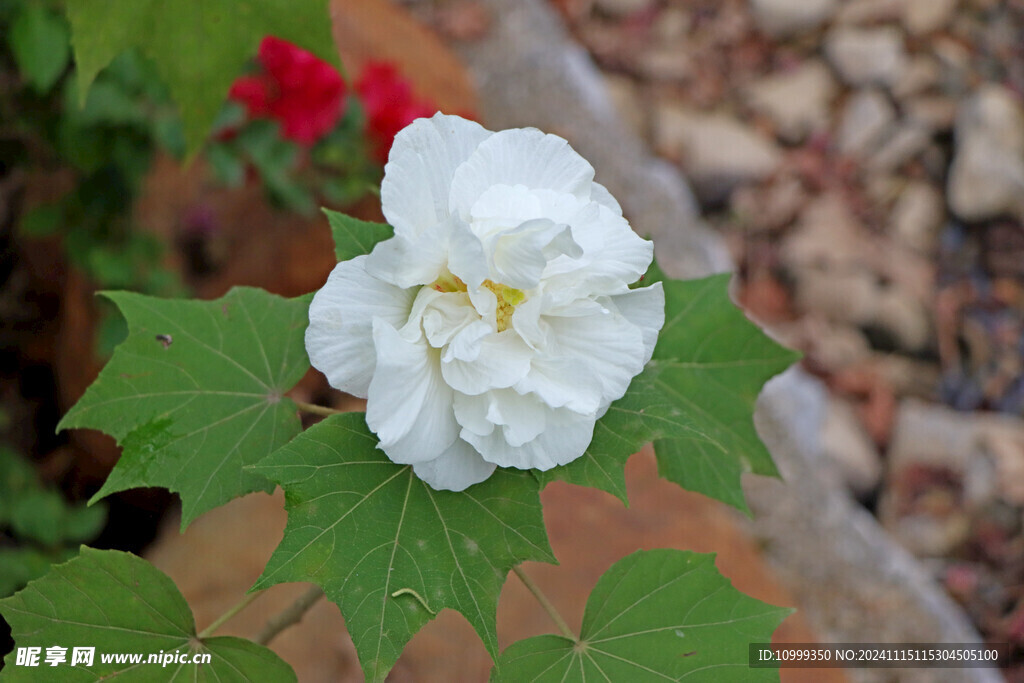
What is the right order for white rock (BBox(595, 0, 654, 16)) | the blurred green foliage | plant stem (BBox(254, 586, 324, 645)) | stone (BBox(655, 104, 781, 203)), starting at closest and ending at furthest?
plant stem (BBox(254, 586, 324, 645)) → the blurred green foliage → stone (BBox(655, 104, 781, 203)) → white rock (BBox(595, 0, 654, 16))

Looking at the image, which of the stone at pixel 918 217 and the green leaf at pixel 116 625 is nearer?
the green leaf at pixel 116 625

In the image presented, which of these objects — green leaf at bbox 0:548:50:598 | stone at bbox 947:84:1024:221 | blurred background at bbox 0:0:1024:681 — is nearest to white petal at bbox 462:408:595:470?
blurred background at bbox 0:0:1024:681

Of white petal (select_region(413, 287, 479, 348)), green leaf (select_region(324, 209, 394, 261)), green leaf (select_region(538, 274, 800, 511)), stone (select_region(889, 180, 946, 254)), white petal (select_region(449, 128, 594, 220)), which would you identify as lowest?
stone (select_region(889, 180, 946, 254))

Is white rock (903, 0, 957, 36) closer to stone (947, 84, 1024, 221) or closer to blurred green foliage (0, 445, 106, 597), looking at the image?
stone (947, 84, 1024, 221)

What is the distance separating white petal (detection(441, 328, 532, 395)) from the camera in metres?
0.61

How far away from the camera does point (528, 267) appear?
1.99ft

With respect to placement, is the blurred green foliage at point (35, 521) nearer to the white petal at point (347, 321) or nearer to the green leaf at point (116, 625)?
the green leaf at point (116, 625)

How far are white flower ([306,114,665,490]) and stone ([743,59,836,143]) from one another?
2.48 metres

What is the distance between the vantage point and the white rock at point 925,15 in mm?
2992

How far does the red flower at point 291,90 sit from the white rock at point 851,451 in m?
1.47

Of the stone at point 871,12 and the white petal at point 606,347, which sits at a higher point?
the white petal at point 606,347

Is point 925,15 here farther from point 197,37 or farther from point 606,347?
point 606,347

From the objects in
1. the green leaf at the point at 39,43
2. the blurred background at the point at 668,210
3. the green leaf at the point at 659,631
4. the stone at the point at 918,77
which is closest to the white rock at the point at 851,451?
the blurred background at the point at 668,210

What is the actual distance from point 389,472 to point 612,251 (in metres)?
0.25
